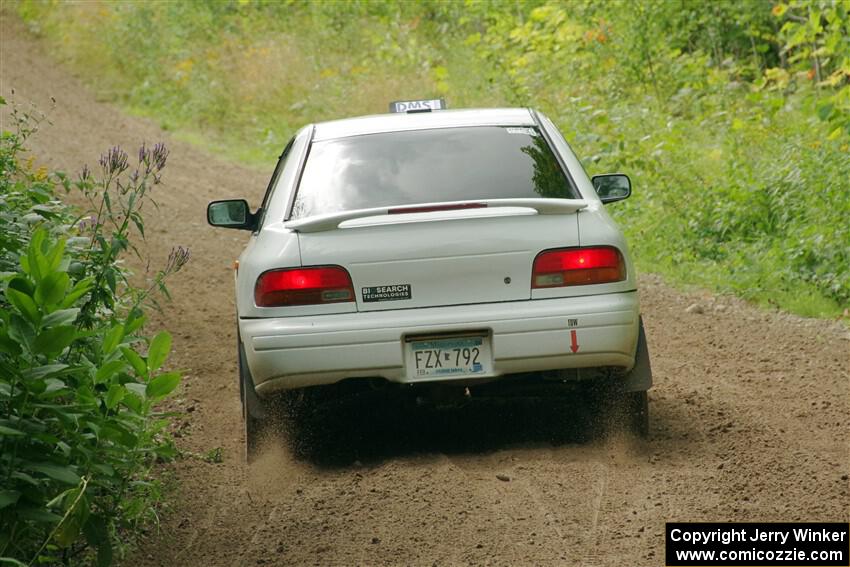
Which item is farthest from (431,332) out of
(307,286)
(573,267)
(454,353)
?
(573,267)

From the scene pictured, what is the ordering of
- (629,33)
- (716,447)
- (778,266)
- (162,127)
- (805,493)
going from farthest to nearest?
(162,127) < (629,33) < (778,266) < (716,447) < (805,493)

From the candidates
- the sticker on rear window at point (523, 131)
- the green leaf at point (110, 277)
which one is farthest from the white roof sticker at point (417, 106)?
the green leaf at point (110, 277)

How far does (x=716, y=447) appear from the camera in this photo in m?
5.76

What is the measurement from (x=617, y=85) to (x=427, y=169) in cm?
1091

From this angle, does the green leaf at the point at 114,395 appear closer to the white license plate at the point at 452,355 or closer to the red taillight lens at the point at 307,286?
the red taillight lens at the point at 307,286

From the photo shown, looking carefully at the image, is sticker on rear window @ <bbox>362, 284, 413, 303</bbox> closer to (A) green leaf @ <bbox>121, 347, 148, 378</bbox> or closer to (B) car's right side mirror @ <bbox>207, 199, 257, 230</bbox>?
(A) green leaf @ <bbox>121, 347, 148, 378</bbox>

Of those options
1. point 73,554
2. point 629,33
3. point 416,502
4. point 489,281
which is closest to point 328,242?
point 489,281

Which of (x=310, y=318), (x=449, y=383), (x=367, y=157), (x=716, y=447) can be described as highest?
(x=367, y=157)

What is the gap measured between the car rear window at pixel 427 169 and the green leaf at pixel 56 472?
2.13m

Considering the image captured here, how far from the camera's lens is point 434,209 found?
552 cm

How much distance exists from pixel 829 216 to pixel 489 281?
18.5 feet

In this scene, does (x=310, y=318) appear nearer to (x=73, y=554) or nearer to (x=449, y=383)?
(x=449, y=383)

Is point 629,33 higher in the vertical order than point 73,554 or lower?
higher

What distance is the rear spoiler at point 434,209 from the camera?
5438mm
